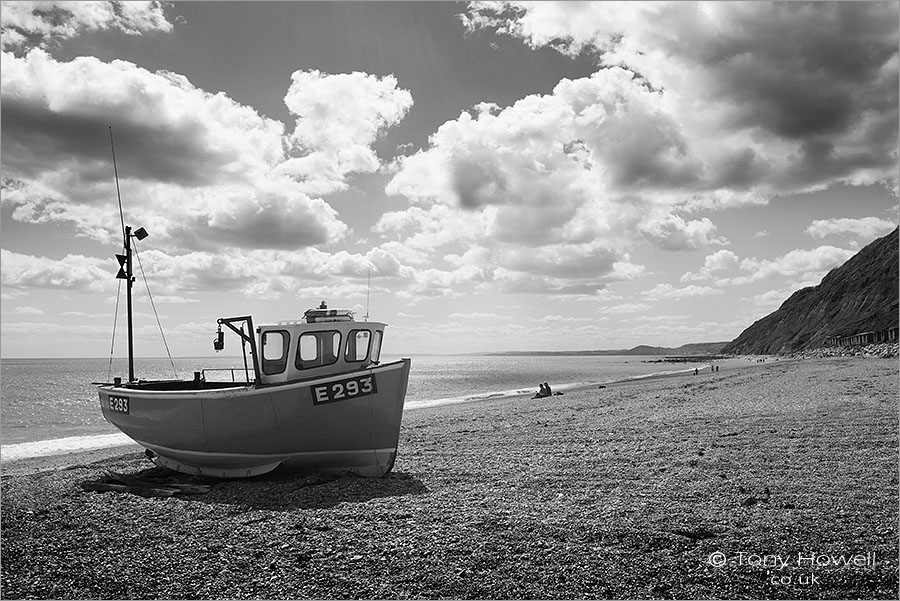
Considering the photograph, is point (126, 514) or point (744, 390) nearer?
point (126, 514)

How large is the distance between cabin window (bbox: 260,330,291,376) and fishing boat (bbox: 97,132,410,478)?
0.07 feet

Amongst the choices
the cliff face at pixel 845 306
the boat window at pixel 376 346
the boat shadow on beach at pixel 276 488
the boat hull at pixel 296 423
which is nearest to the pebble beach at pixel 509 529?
the boat shadow on beach at pixel 276 488

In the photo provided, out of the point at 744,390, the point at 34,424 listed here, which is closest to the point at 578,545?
the point at 744,390

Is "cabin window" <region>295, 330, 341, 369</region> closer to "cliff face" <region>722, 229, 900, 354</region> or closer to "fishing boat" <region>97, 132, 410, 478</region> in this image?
"fishing boat" <region>97, 132, 410, 478</region>

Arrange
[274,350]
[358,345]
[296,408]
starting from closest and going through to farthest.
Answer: [296,408]
[274,350]
[358,345]

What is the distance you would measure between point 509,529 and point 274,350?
6.78m

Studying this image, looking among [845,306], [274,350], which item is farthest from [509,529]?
[845,306]

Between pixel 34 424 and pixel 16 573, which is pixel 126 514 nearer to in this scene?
pixel 16 573

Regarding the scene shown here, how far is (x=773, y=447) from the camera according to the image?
12.5 meters

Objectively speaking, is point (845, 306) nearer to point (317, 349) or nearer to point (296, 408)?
point (317, 349)

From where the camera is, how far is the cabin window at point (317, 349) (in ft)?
40.1

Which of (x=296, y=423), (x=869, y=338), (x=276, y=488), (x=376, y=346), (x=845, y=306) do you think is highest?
(x=845, y=306)

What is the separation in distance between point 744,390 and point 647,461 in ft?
64.7

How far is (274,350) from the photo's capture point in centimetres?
1223
